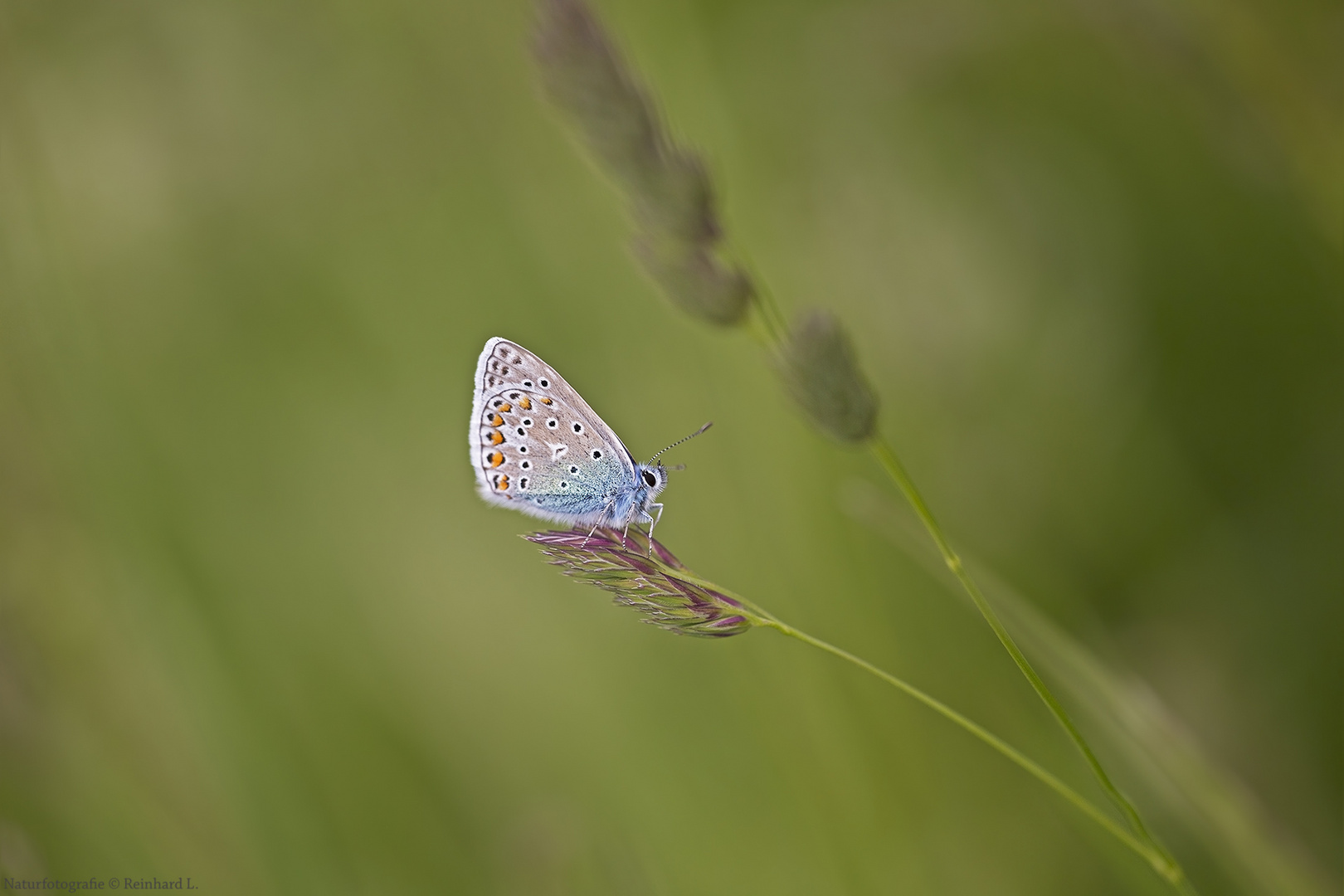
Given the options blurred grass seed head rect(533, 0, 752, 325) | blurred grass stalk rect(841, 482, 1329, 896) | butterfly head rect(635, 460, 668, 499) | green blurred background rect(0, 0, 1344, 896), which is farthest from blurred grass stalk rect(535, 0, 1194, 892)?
butterfly head rect(635, 460, 668, 499)

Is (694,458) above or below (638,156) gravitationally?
below

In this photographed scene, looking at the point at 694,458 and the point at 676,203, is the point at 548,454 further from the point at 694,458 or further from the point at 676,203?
the point at 676,203

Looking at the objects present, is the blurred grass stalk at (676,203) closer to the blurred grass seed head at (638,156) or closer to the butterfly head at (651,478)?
the blurred grass seed head at (638,156)

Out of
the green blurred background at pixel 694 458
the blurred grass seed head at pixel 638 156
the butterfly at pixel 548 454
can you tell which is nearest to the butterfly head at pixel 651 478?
the butterfly at pixel 548 454

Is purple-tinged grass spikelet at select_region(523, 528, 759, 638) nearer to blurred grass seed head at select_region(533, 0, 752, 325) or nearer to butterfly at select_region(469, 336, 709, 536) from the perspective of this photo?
blurred grass seed head at select_region(533, 0, 752, 325)

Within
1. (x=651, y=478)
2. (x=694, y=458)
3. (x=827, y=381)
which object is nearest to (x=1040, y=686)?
(x=827, y=381)

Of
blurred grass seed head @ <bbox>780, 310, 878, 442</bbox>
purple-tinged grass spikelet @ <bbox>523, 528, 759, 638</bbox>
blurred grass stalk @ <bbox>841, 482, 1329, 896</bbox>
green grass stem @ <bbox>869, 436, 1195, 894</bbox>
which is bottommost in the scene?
blurred grass stalk @ <bbox>841, 482, 1329, 896</bbox>

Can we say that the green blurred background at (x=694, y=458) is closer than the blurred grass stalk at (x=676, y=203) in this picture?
No
